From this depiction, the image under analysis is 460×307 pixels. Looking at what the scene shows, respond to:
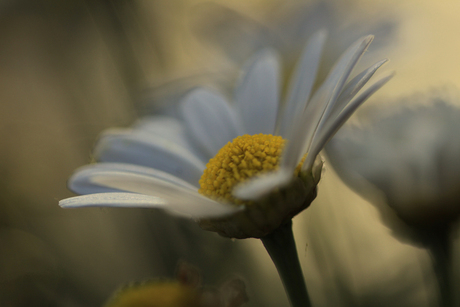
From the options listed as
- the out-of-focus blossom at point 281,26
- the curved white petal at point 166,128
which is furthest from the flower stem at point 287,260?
the out-of-focus blossom at point 281,26

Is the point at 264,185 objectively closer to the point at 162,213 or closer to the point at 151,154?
the point at 151,154

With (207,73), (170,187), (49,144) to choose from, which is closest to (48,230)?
(49,144)

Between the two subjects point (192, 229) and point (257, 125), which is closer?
point (257, 125)

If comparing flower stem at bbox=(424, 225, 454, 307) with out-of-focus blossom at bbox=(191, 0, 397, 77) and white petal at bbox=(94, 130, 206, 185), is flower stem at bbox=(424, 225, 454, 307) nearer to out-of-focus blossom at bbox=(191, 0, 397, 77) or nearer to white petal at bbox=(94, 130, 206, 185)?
white petal at bbox=(94, 130, 206, 185)

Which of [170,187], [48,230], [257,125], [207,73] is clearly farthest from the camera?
[48,230]

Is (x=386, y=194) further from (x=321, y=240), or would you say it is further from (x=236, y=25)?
(x=236, y=25)

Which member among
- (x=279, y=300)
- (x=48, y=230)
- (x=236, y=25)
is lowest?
(x=279, y=300)

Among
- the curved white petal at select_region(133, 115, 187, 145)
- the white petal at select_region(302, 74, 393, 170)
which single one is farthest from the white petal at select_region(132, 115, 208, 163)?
the white petal at select_region(302, 74, 393, 170)

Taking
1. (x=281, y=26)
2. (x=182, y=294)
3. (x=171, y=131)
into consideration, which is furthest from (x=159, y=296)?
(x=281, y=26)
